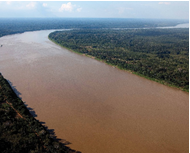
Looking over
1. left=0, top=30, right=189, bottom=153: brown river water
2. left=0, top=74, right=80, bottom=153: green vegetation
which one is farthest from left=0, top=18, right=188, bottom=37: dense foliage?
left=0, top=74, right=80, bottom=153: green vegetation

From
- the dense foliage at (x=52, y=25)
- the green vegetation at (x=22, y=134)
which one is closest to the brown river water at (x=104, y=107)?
the green vegetation at (x=22, y=134)

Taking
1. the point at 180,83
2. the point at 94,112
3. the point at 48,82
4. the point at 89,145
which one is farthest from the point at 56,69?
the point at 180,83

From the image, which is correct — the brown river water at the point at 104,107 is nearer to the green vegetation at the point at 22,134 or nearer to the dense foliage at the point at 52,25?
the green vegetation at the point at 22,134

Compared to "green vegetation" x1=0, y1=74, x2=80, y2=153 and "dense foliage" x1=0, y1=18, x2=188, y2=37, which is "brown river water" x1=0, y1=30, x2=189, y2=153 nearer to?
"green vegetation" x1=0, y1=74, x2=80, y2=153

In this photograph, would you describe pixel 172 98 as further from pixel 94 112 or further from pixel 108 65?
pixel 108 65

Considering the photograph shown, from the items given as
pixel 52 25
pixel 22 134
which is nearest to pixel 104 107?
pixel 22 134
